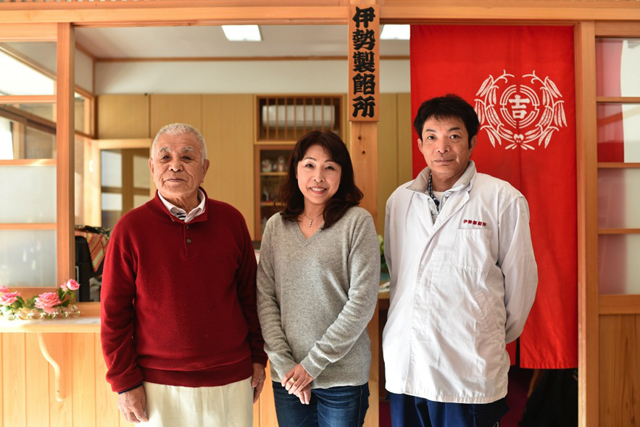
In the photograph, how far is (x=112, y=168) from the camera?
505cm

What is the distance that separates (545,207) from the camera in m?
2.21

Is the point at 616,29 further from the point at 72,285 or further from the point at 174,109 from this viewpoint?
the point at 174,109

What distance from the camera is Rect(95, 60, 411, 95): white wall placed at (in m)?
5.00

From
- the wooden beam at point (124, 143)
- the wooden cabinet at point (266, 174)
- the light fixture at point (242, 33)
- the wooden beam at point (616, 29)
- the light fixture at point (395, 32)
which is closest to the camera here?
the wooden beam at point (616, 29)

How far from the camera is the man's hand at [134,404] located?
144cm

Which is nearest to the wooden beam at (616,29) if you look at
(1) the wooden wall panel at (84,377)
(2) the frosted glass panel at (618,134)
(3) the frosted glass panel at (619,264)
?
(2) the frosted glass panel at (618,134)

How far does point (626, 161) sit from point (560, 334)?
2.95 feet

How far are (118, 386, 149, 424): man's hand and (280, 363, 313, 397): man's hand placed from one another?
449mm

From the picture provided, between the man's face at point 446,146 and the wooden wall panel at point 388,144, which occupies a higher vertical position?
the wooden wall panel at point 388,144

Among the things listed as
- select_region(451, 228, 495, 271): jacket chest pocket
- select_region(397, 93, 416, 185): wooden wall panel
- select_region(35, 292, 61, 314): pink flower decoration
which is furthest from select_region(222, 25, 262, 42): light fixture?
select_region(451, 228, 495, 271): jacket chest pocket

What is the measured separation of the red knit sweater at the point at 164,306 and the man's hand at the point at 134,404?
0.10ft

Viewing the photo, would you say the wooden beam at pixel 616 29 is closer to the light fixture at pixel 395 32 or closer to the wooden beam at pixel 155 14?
the wooden beam at pixel 155 14

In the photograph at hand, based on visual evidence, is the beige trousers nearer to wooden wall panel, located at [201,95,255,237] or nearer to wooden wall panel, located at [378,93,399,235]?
wooden wall panel, located at [201,95,255,237]

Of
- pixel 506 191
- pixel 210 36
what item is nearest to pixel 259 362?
pixel 506 191
